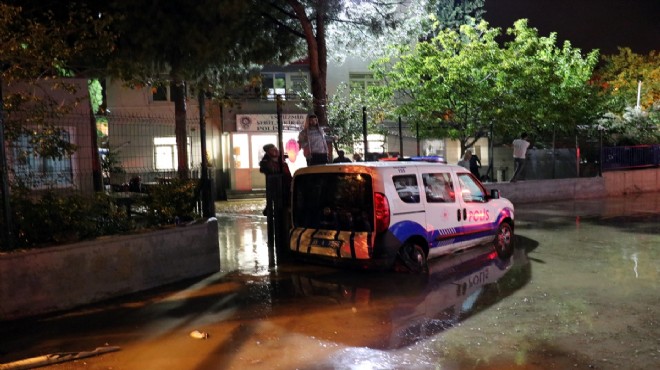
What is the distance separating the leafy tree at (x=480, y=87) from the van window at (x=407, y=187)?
1155 cm

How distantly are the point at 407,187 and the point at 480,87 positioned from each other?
42.7 feet

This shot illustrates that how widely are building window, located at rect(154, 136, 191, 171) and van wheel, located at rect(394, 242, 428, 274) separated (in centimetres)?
504

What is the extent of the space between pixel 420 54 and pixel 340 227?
14.0 meters

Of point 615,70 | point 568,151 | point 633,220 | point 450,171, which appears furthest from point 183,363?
point 615,70

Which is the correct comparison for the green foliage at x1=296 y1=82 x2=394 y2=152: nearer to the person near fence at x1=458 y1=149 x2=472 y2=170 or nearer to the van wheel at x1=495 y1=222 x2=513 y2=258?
the person near fence at x1=458 y1=149 x2=472 y2=170

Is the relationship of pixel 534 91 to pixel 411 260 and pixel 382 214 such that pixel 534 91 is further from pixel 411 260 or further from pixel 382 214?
pixel 382 214

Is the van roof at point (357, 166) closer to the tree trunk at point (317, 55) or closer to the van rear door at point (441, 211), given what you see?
the van rear door at point (441, 211)

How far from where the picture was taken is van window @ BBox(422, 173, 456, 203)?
8.27m

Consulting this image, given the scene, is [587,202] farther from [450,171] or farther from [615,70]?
[615,70]

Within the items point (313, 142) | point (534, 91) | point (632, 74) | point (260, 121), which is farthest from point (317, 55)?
point (632, 74)

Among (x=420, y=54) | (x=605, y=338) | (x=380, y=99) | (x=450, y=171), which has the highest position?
(x=420, y=54)

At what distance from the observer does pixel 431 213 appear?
8.20 meters

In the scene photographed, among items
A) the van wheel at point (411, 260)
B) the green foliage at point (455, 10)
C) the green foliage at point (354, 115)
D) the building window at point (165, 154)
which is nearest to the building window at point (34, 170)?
the building window at point (165, 154)

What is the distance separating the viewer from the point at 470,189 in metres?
9.19
